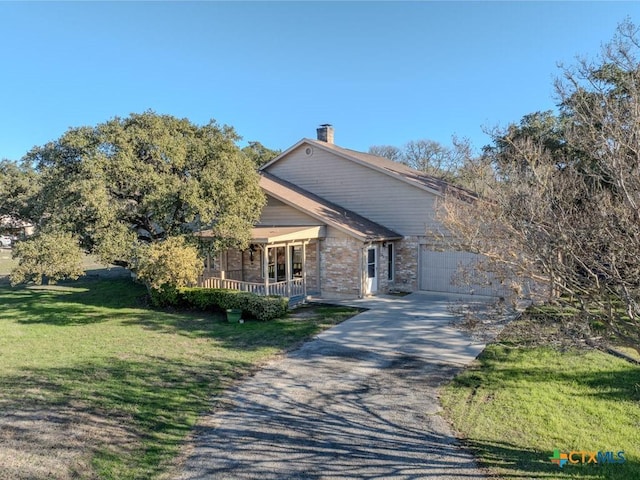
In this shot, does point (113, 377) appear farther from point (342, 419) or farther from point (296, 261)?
point (296, 261)

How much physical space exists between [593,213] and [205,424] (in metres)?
6.39

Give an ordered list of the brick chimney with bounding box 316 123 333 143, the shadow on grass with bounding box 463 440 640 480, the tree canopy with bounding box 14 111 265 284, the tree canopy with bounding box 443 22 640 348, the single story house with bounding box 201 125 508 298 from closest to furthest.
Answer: the tree canopy with bounding box 443 22 640 348 < the shadow on grass with bounding box 463 440 640 480 < the tree canopy with bounding box 14 111 265 284 < the single story house with bounding box 201 125 508 298 < the brick chimney with bounding box 316 123 333 143

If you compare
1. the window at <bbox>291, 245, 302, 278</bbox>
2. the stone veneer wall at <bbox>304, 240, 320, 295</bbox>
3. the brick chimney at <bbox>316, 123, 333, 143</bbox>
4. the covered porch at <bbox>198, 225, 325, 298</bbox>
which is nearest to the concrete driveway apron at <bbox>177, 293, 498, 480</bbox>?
the covered porch at <bbox>198, 225, 325, 298</bbox>

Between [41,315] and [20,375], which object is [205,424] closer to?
[20,375]

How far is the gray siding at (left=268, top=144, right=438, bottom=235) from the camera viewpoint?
18000mm

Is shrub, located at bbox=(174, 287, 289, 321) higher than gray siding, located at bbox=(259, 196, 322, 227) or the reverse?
the reverse

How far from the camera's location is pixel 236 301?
13.8 metres

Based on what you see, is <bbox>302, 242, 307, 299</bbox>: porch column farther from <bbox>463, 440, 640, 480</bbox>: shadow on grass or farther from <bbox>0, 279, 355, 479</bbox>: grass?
<bbox>463, 440, 640, 480</bbox>: shadow on grass

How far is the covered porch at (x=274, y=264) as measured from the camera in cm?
1558

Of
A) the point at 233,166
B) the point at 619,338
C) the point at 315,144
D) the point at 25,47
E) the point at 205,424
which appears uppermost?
the point at 25,47

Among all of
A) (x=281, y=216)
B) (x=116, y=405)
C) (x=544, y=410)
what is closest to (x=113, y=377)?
(x=116, y=405)

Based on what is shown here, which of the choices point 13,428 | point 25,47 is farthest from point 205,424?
point 25,47

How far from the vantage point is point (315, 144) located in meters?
21.1

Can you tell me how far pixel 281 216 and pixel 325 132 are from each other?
7.93m
